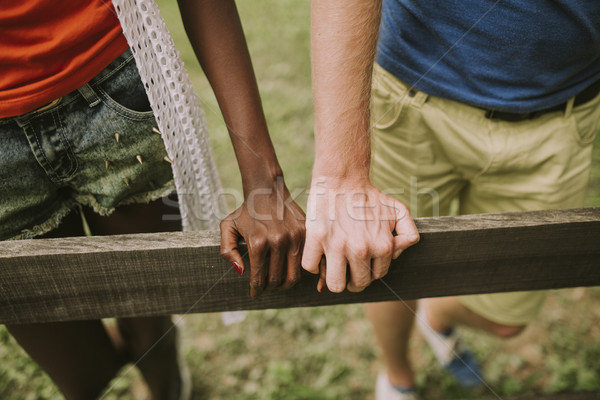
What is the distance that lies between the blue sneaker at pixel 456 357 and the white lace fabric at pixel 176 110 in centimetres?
135

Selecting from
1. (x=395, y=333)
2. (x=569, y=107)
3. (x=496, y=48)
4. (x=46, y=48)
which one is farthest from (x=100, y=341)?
(x=569, y=107)

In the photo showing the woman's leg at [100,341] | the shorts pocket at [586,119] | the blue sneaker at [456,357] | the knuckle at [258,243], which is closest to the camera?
the knuckle at [258,243]

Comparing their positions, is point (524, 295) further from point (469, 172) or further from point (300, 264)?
point (300, 264)

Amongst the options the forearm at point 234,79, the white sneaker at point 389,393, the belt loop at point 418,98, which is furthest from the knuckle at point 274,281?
the white sneaker at point 389,393

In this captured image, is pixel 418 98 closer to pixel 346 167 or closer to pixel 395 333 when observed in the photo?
pixel 346 167

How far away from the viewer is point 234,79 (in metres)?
1.13

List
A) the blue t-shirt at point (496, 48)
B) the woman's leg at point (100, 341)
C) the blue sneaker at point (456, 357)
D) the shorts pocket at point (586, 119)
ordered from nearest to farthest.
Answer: the blue t-shirt at point (496, 48) < the woman's leg at point (100, 341) < the shorts pocket at point (586, 119) < the blue sneaker at point (456, 357)

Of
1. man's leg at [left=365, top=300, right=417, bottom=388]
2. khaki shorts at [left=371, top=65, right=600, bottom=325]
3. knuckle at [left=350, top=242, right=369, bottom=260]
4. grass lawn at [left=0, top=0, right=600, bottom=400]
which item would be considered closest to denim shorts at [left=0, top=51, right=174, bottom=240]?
knuckle at [left=350, top=242, right=369, bottom=260]

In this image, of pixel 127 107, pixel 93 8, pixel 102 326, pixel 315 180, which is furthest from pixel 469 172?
pixel 102 326

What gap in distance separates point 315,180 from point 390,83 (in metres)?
0.57

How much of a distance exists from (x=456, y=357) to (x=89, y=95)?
196 cm

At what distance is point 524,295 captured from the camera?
5.65ft

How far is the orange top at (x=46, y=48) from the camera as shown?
0.95m

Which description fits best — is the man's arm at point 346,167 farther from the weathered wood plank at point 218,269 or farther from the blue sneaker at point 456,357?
the blue sneaker at point 456,357
